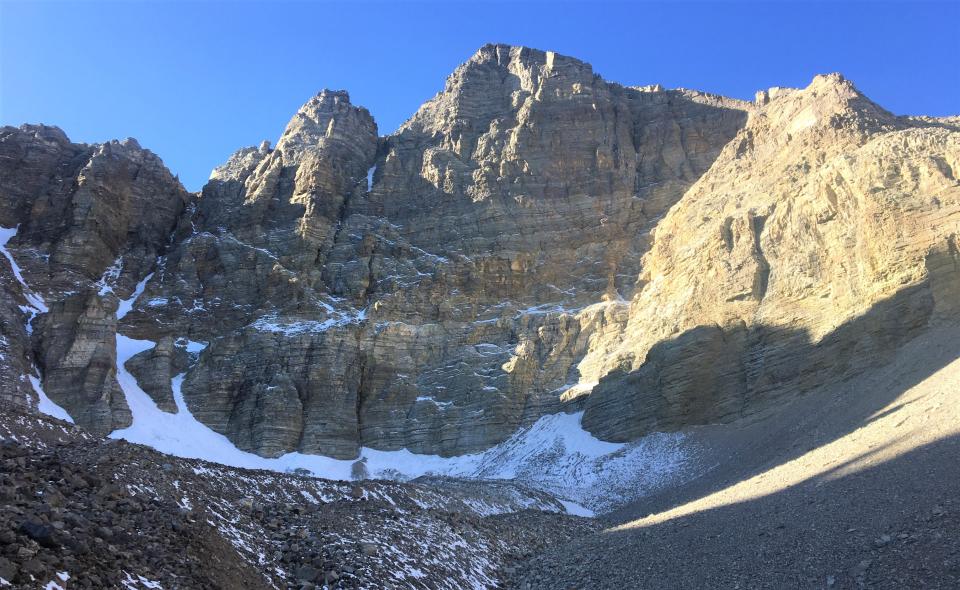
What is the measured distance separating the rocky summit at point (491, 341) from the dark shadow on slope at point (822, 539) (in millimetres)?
131

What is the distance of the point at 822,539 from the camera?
13.2 meters

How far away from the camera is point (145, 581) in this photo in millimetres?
8016

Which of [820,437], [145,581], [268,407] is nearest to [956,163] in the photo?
[820,437]

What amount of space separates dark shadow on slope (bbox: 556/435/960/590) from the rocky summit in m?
0.13

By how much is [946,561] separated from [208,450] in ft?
188

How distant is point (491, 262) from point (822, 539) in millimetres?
60024

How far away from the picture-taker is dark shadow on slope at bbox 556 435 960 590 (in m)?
10.8

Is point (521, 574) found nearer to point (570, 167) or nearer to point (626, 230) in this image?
point (626, 230)

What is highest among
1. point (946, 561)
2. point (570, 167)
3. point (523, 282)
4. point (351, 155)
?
point (351, 155)

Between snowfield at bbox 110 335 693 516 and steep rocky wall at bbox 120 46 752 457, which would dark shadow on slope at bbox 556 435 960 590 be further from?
steep rocky wall at bbox 120 46 752 457

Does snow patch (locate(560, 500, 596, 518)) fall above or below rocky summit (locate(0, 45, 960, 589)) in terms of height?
below

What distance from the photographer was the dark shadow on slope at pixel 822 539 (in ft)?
35.5

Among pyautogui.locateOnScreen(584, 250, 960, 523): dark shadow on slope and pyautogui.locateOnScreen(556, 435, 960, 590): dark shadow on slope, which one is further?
pyautogui.locateOnScreen(584, 250, 960, 523): dark shadow on slope

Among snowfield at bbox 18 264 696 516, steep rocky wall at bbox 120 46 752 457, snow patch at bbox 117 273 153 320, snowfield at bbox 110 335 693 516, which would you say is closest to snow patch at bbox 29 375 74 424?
snowfield at bbox 18 264 696 516
